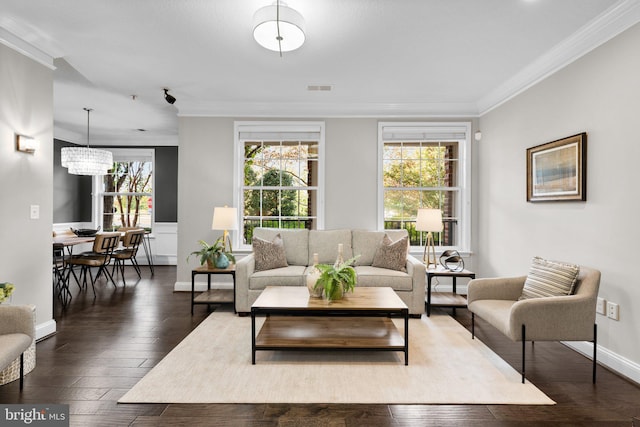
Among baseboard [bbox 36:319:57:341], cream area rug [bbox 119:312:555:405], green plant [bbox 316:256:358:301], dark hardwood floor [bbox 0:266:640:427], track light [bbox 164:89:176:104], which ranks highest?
track light [bbox 164:89:176:104]

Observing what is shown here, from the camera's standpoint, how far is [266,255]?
4.36 meters

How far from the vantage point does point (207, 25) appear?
295 cm

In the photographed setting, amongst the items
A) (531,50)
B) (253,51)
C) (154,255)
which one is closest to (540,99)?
(531,50)

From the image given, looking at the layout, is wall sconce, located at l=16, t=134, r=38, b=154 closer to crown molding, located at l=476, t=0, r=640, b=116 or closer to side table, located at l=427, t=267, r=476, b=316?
side table, located at l=427, t=267, r=476, b=316

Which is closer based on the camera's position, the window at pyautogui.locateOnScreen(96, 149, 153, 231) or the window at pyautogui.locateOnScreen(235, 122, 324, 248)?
the window at pyautogui.locateOnScreen(235, 122, 324, 248)

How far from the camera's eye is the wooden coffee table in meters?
2.78

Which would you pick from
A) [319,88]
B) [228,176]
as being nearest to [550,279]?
[319,88]

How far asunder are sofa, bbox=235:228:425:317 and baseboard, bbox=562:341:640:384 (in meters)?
1.48

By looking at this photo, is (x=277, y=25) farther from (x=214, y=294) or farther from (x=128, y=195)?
(x=128, y=195)

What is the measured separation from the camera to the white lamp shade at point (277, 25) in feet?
8.38

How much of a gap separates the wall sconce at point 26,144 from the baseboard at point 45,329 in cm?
155

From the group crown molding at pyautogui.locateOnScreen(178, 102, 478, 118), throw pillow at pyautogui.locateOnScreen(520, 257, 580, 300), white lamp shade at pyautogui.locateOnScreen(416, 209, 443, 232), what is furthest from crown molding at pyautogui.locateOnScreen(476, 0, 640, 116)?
throw pillow at pyautogui.locateOnScreen(520, 257, 580, 300)

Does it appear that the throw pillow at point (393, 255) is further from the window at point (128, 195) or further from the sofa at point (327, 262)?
the window at point (128, 195)

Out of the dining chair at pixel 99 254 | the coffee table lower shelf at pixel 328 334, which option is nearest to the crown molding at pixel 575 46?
the coffee table lower shelf at pixel 328 334
